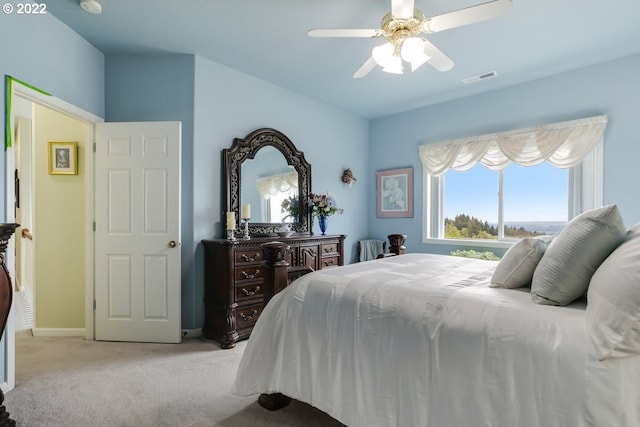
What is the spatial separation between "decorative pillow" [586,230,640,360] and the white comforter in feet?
0.12

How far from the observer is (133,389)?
209 cm

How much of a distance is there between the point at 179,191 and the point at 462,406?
2.80m

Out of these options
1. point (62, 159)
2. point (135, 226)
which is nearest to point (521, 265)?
point (135, 226)

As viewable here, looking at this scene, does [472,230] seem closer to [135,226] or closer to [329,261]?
[329,261]

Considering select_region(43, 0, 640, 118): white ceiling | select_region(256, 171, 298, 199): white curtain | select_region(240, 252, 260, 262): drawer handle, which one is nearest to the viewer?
select_region(43, 0, 640, 118): white ceiling

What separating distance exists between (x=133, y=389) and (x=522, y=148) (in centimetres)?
430

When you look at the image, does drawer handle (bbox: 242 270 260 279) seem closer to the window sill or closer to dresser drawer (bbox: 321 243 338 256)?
dresser drawer (bbox: 321 243 338 256)

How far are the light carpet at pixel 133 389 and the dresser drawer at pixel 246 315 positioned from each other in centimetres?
21

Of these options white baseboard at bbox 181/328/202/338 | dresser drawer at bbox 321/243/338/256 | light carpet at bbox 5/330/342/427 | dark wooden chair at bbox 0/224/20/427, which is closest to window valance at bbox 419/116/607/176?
dresser drawer at bbox 321/243/338/256

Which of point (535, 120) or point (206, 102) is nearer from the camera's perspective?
point (206, 102)

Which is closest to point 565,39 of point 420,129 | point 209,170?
point 420,129

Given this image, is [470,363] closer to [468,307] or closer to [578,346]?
[468,307]

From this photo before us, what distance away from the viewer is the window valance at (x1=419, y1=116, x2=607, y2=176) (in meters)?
Answer: 3.20

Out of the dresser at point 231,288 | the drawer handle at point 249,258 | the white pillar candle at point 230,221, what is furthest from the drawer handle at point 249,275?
the white pillar candle at point 230,221
